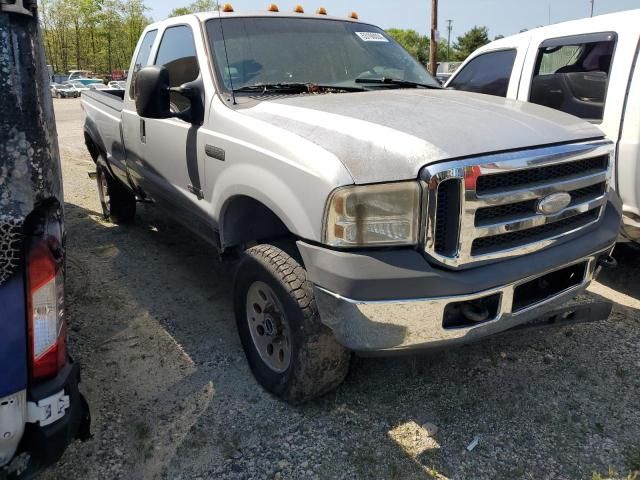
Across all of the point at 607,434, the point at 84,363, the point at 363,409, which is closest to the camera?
the point at 607,434

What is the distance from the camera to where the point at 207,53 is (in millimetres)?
3326

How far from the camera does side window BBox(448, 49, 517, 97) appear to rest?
16.6 feet

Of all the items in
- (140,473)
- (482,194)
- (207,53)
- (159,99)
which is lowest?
(140,473)

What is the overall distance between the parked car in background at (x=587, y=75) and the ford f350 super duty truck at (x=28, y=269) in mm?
3686

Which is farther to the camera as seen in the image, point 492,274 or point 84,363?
point 84,363

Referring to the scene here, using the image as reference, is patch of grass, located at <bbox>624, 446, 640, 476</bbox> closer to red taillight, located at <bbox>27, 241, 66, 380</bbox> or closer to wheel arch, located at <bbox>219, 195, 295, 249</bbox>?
wheel arch, located at <bbox>219, 195, 295, 249</bbox>

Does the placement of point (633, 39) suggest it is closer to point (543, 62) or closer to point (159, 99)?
point (543, 62)

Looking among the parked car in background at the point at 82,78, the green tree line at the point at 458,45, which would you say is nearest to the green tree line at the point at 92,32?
the parked car in background at the point at 82,78

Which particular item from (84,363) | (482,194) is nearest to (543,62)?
(482,194)

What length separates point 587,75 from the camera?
445 centimetres

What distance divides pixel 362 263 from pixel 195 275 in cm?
279

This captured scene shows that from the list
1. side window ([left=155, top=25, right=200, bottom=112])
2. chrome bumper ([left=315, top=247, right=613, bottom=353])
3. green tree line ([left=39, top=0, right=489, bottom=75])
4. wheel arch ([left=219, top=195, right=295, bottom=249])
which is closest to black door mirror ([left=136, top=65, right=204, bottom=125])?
side window ([left=155, top=25, right=200, bottom=112])

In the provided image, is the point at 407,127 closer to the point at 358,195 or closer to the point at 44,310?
the point at 358,195

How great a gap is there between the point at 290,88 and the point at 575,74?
2.75 meters
